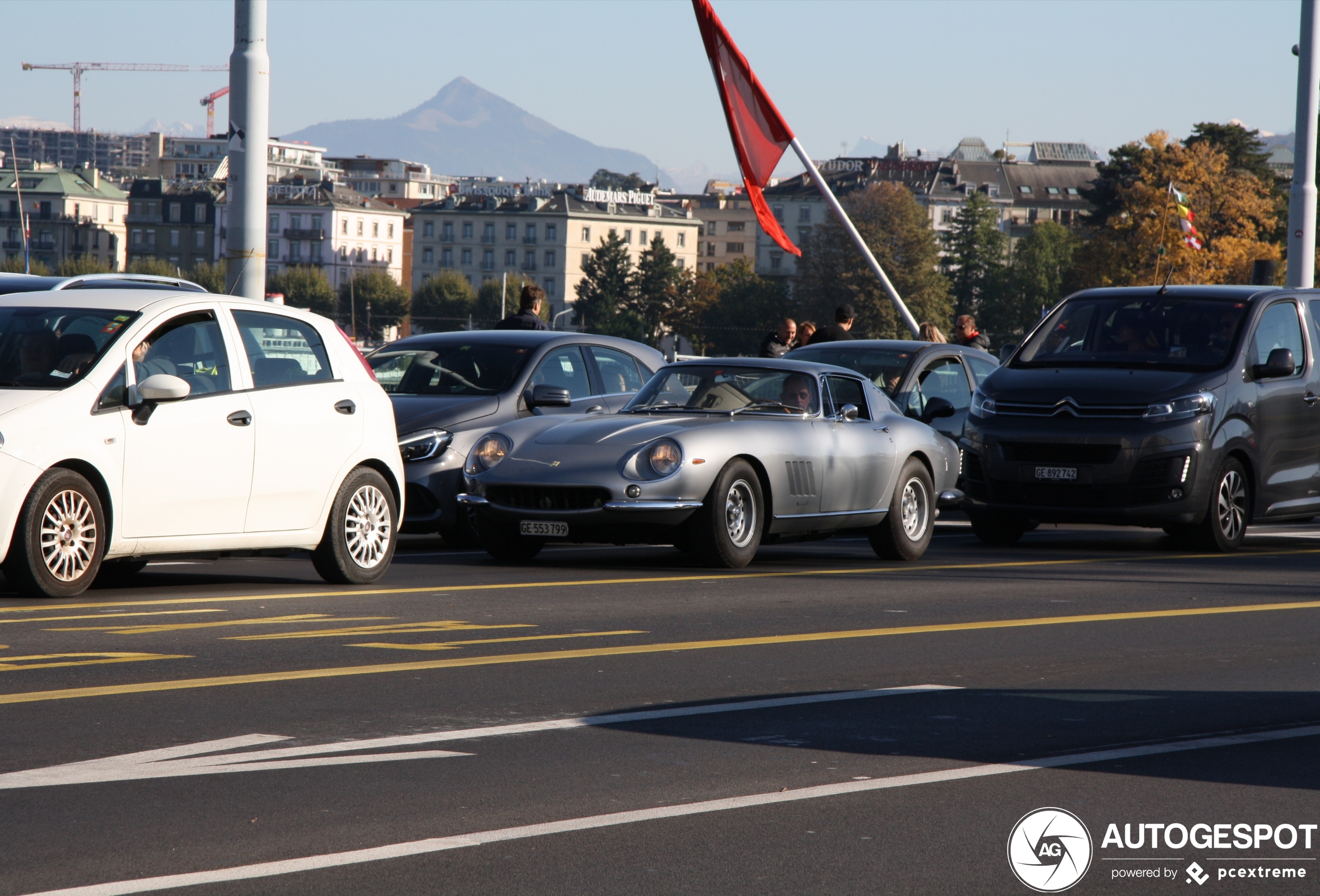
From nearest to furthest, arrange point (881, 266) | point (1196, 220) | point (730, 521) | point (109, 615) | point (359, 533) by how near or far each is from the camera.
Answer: point (109, 615)
point (359, 533)
point (730, 521)
point (1196, 220)
point (881, 266)

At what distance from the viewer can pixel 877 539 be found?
1422 centimetres

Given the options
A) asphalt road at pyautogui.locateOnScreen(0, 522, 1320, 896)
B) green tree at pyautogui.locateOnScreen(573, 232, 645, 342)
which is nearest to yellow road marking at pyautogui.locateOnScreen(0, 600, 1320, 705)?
asphalt road at pyautogui.locateOnScreen(0, 522, 1320, 896)

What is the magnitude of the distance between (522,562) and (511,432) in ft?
2.93

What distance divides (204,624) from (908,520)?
21.5ft

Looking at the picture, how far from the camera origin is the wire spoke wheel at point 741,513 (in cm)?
1280

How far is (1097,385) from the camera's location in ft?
49.4

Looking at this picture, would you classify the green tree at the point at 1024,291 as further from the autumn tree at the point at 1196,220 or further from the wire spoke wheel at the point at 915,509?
the wire spoke wheel at the point at 915,509

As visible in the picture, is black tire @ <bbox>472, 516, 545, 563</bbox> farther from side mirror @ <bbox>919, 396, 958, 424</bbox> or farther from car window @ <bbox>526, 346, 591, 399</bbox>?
side mirror @ <bbox>919, 396, 958, 424</bbox>

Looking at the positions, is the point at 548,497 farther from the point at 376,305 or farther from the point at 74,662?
the point at 376,305

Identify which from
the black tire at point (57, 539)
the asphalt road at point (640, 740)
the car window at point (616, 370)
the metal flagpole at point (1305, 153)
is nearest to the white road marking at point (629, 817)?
the asphalt road at point (640, 740)

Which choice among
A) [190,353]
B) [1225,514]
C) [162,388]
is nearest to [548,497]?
[190,353]

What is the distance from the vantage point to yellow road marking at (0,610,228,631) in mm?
9023

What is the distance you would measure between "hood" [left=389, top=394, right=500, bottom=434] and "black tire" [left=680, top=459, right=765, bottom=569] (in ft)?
8.25

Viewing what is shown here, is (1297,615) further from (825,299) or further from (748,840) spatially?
(825,299)
